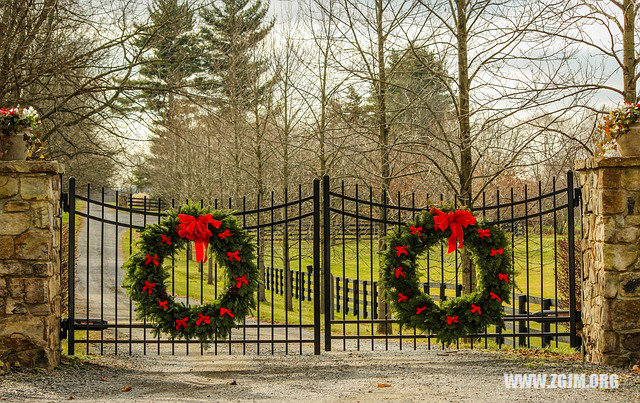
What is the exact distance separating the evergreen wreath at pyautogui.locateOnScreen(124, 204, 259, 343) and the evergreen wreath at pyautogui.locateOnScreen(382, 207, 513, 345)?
1617mm

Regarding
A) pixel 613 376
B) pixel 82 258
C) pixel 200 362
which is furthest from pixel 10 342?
pixel 82 258

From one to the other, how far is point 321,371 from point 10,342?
3164 mm

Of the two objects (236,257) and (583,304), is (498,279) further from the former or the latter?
(236,257)

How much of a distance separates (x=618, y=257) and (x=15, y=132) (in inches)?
250

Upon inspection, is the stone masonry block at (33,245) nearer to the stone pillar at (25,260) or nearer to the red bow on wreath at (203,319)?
the stone pillar at (25,260)

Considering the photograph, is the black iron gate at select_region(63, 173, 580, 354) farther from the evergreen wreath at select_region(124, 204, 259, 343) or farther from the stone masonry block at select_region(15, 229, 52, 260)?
the stone masonry block at select_region(15, 229, 52, 260)

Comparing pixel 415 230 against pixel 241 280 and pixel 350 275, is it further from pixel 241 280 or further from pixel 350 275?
pixel 350 275

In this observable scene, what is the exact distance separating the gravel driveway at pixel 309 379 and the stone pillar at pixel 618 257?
0.33 m

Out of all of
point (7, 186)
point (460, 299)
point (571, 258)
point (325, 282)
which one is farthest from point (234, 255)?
point (571, 258)

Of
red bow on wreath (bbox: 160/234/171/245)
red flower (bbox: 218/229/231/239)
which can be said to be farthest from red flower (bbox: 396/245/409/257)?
red bow on wreath (bbox: 160/234/171/245)

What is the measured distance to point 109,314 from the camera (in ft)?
49.7

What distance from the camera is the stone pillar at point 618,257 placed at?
23.0ft

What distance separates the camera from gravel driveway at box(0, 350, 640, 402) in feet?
20.0

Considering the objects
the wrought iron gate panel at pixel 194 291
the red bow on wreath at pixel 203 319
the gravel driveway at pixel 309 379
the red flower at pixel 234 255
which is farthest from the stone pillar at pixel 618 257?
the red bow on wreath at pixel 203 319
